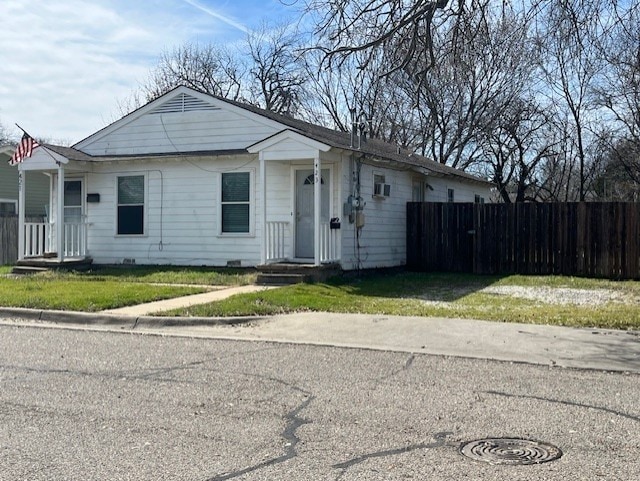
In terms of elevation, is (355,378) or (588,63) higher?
(588,63)

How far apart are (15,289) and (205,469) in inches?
432

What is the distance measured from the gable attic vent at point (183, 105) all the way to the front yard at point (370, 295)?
430cm

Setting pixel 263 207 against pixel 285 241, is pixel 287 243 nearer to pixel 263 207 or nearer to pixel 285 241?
pixel 285 241

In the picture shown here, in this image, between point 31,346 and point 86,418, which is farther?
point 31,346

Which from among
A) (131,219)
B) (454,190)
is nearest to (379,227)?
(131,219)

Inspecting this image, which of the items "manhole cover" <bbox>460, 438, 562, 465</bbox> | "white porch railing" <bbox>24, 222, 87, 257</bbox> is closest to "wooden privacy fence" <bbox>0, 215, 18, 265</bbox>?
"white porch railing" <bbox>24, 222, 87, 257</bbox>

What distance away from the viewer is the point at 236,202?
58.9 ft

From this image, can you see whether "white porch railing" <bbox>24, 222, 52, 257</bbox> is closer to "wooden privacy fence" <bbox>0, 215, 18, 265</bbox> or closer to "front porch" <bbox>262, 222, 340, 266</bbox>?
"wooden privacy fence" <bbox>0, 215, 18, 265</bbox>

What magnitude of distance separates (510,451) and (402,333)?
4.90 metres

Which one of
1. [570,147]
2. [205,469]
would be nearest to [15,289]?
[205,469]

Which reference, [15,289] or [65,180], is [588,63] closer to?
[15,289]

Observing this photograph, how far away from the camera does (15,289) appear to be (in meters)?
14.2

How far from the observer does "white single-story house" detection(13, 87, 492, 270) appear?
55.3ft

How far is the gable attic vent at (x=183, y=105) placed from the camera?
18734mm
